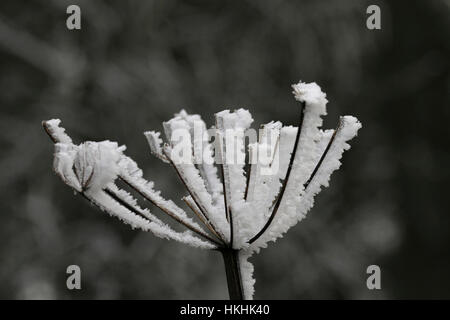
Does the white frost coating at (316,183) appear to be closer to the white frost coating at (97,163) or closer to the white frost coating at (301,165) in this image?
the white frost coating at (301,165)

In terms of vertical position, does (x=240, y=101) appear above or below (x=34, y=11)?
below

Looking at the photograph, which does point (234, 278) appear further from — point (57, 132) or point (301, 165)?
point (57, 132)

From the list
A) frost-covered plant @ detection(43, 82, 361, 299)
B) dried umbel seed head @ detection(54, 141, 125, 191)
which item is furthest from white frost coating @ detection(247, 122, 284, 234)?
dried umbel seed head @ detection(54, 141, 125, 191)

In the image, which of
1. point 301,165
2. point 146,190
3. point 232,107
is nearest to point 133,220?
point 146,190

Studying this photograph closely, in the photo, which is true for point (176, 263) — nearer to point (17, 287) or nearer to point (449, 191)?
point (17, 287)

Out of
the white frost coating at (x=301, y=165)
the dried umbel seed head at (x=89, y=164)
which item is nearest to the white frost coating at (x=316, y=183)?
the white frost coating at (x=301, y=165)

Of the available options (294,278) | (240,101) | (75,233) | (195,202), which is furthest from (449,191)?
(195,202)

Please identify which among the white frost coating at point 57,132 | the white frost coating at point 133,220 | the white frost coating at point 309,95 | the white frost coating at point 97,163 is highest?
the white frost coating at point 57,132

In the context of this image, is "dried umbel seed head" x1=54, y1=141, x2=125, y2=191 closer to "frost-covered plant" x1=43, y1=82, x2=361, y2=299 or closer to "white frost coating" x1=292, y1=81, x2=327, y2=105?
"frost-covered plant" x1=43, y1=82, x2=361, y2=299
